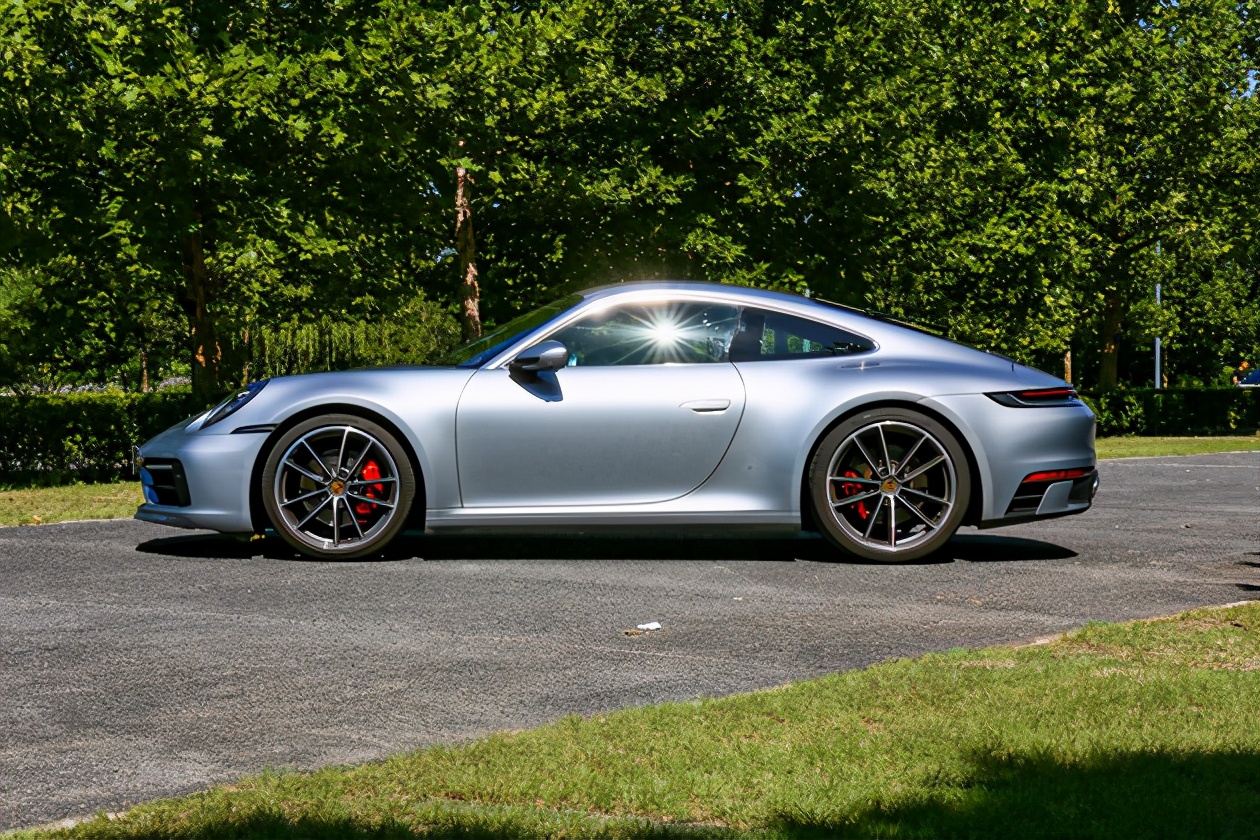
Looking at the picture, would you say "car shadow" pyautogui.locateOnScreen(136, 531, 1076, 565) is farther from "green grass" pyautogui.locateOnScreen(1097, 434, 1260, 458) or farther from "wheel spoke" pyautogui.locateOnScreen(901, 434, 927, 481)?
"green grass" pyautogui.locateOnScreen(1097, 434, 1260, 458)

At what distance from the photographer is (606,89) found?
2167 cm

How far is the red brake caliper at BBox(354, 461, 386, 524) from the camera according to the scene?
775 cm

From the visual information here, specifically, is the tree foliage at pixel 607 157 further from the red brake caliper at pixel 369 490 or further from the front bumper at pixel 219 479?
the red brake caliper at pixel 369 490

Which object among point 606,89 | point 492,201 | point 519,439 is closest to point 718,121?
point 606,89

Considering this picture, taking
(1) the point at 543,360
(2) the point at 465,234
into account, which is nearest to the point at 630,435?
(1) the point at 543,360

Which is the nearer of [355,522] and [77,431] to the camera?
[355,522]

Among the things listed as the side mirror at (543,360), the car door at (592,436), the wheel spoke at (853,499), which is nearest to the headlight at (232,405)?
the car door at (592,436)

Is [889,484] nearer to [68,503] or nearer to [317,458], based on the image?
[317,458]

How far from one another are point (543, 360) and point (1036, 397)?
8.78 feet

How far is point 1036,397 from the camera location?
783cm

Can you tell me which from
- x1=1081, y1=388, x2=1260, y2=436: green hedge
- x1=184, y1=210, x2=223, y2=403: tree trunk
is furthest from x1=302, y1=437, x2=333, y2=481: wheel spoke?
x1=1081, y1=388, x2=1260, y2=436: green hedge

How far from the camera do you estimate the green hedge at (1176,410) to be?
32.3 meters

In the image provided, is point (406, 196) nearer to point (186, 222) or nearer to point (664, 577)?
point (186, 222)

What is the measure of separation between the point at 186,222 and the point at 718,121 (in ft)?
32.8
